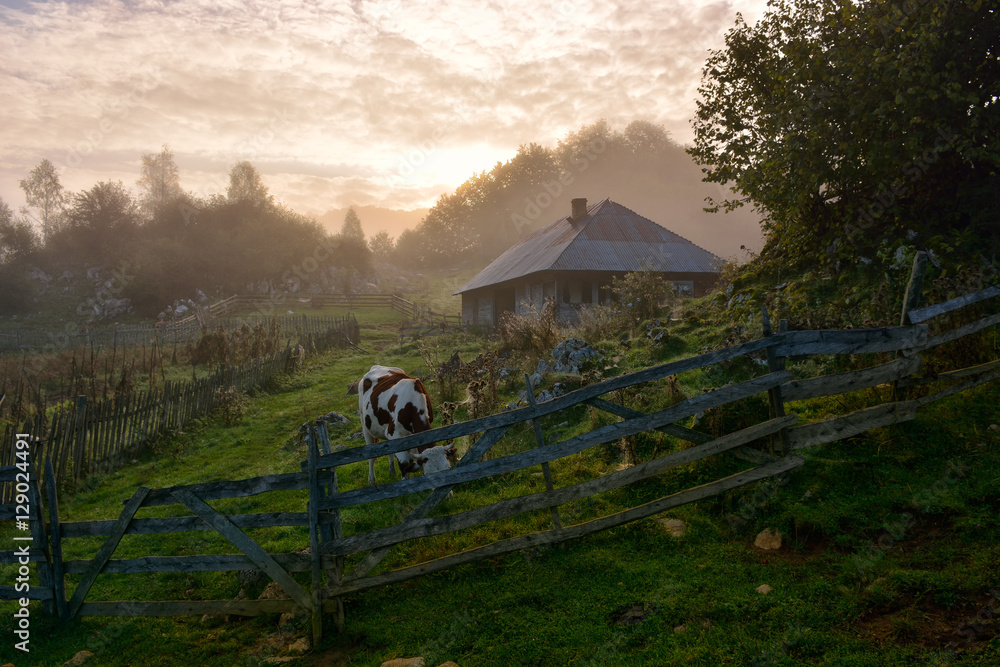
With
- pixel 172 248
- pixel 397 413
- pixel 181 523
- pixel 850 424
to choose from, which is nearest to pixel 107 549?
pixel 181 523

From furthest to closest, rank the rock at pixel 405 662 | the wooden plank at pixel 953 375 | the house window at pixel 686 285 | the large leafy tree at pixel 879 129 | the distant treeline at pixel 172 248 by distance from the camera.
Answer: the distant treeline at pixel 172 248 < the house window at pixel 686 285 < the large leafy tree at pixel 879 129 < the wooden plank at pixel 953 375 < the rock at pixel 405 662

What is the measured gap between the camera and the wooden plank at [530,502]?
16.2 ft

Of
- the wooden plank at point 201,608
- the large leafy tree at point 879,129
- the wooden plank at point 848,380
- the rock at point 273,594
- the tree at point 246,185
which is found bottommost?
the rock at point 273,594

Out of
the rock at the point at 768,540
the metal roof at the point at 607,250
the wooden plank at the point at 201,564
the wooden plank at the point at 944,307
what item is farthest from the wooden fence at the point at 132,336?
the wooden plank at the point at 944,307

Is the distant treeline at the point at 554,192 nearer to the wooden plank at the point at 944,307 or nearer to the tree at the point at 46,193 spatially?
the tree at the point at 46,193

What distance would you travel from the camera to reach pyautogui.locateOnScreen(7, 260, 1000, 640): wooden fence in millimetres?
4887

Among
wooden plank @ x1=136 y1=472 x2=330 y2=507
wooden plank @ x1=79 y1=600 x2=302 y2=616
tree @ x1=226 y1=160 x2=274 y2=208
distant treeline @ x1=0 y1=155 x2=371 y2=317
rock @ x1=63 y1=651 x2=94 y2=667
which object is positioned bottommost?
rock @ x1=63 y1=651 x2=94 y2=667

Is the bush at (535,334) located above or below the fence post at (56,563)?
above

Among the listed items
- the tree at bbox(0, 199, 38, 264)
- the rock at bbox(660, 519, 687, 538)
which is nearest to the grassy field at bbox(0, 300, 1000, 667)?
the rock at bbox(660, 519, 687, 538)

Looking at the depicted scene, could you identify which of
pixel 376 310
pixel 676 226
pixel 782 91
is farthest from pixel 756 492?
pixel 676 226

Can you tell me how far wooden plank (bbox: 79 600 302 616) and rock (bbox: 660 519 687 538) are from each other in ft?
11.8

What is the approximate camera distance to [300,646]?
470 cm

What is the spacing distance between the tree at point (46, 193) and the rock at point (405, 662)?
70.9 meters

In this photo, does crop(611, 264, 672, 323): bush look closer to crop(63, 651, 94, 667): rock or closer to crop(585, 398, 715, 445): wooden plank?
crop(585, 398, 715, 445): wooden plank
